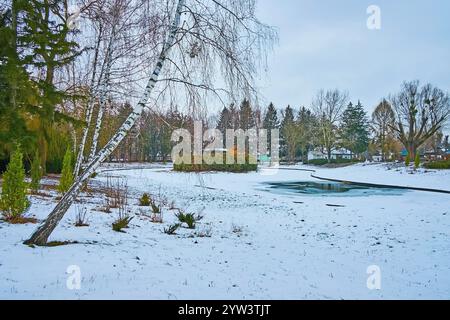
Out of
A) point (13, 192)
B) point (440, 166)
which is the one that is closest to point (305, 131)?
point (440, 166)

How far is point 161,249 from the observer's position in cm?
530

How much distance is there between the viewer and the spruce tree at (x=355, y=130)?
53.6 meters

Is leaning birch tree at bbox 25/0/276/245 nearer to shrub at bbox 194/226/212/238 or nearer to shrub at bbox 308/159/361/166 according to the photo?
shrub at bbox 194/226/212/238

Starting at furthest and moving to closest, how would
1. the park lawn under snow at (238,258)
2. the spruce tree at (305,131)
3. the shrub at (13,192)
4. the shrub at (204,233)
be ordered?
the spruce tree at (305,131)
the shrub at (204,233)
the shrub at (13,192)
the park lawn under snow at (238,258)

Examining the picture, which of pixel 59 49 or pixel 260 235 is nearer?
pixel 260 235

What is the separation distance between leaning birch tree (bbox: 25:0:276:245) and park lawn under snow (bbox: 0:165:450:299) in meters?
1.01

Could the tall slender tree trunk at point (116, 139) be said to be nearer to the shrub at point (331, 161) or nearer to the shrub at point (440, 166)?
the shrub at point (440, 166)

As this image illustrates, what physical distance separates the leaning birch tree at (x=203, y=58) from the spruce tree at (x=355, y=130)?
52.1 metres

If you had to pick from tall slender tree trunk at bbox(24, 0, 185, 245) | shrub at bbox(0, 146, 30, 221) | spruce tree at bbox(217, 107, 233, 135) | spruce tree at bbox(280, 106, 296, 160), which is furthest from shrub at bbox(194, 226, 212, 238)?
spruce tree at bbox(280, 106, 296, 160)

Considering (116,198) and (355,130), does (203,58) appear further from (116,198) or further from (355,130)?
(355,130)

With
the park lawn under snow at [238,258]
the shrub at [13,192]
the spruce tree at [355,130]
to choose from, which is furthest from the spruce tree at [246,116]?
the spruce tree at [355,130]
